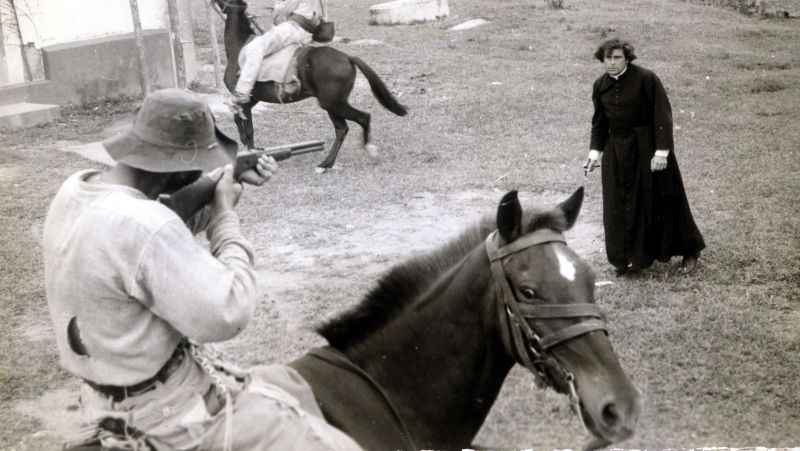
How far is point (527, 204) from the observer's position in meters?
7.51

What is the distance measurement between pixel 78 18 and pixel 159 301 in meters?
13.0

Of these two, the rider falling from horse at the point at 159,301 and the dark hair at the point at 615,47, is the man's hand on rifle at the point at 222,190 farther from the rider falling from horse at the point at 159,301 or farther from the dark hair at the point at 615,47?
the dark hair at the point at 615,47

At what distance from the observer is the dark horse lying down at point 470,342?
298cm

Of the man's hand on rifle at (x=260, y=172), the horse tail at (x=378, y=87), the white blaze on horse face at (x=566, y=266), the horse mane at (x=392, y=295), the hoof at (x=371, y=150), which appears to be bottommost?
the hoof at (x=371, y=150)

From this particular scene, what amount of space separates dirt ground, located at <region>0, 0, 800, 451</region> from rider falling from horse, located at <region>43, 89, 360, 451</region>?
753mm

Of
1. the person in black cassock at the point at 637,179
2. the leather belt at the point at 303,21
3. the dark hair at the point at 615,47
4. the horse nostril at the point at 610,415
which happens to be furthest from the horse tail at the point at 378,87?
the horse nostril at the point at 610,415

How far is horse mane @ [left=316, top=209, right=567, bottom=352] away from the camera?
3.40 m

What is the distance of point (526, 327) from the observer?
3037mm

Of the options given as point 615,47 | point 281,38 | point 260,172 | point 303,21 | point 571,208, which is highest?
point 260,172

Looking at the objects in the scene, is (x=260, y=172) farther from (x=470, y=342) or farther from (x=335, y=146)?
(x=335, y=146)

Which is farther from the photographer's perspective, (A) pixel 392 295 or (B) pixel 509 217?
(A) pixel 392 295

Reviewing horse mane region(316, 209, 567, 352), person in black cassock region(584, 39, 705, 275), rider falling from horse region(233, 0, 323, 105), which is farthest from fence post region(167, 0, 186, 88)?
horse mane region(316, 209, 567, 352)

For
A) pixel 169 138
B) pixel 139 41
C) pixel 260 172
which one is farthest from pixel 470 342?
pixel 139 41

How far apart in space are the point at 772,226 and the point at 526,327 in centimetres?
627
